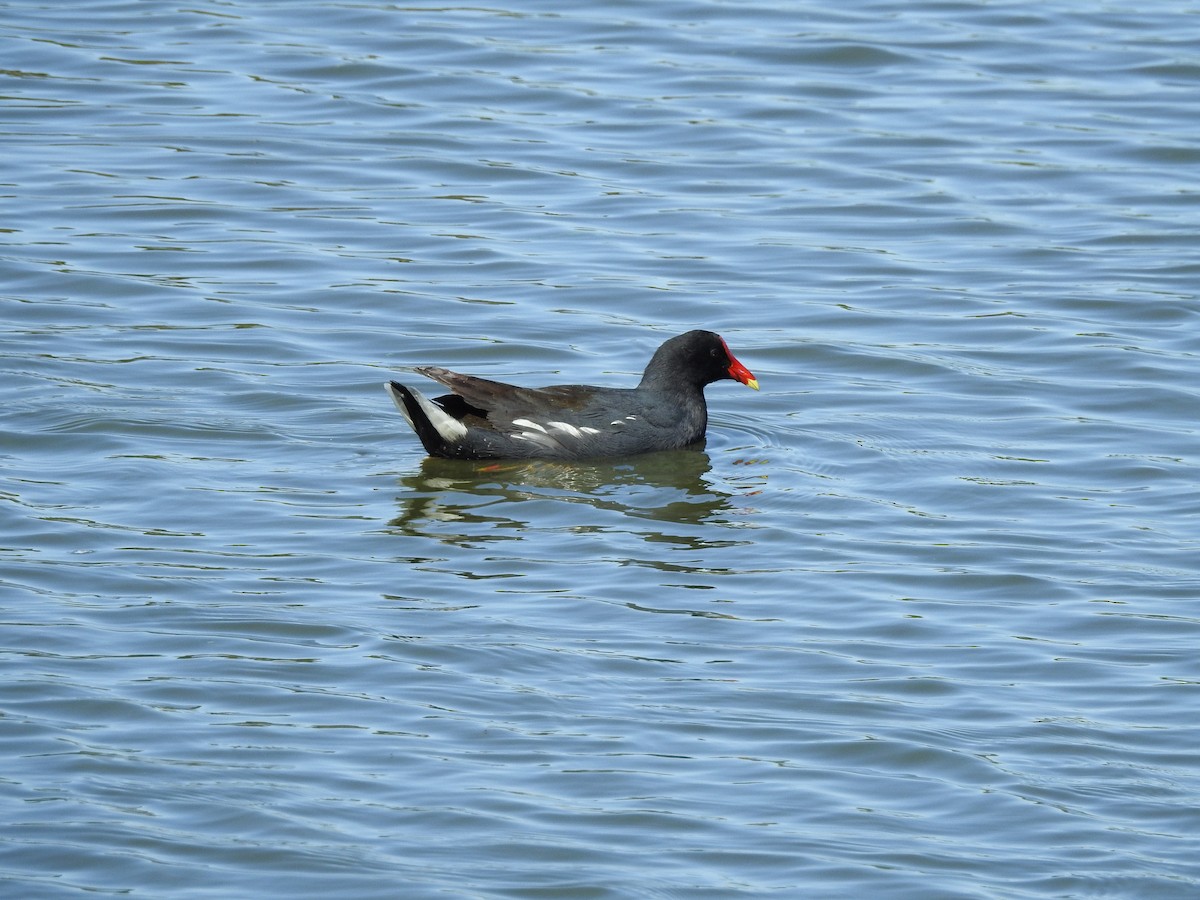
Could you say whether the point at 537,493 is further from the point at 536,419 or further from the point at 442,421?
the point at 442,421

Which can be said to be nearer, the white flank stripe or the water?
the water

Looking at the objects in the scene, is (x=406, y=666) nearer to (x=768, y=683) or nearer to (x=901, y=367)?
(x=768, y=683)

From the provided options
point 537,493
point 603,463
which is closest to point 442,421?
point 537,493

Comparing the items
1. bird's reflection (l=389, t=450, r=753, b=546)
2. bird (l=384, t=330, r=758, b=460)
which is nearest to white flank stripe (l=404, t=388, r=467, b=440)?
bird (l=384, t=330, r=758, b=460)

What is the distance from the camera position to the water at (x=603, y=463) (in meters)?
7.02

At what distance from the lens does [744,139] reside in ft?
56.3

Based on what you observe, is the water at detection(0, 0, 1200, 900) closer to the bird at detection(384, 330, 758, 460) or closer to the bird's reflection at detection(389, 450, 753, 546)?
the bird's reflection at detection(389, 450, 753, 546)

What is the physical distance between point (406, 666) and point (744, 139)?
9.80 m

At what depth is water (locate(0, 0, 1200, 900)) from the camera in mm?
7016

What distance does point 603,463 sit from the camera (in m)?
11.4

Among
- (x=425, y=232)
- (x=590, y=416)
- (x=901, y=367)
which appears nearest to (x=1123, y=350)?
(x=901, y=367)

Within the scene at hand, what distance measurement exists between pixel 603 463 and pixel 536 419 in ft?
1.72

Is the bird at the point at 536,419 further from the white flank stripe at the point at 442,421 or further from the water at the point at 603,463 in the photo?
the water at the point at 603,463

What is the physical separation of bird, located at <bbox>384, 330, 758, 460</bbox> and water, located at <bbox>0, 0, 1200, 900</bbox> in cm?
15
